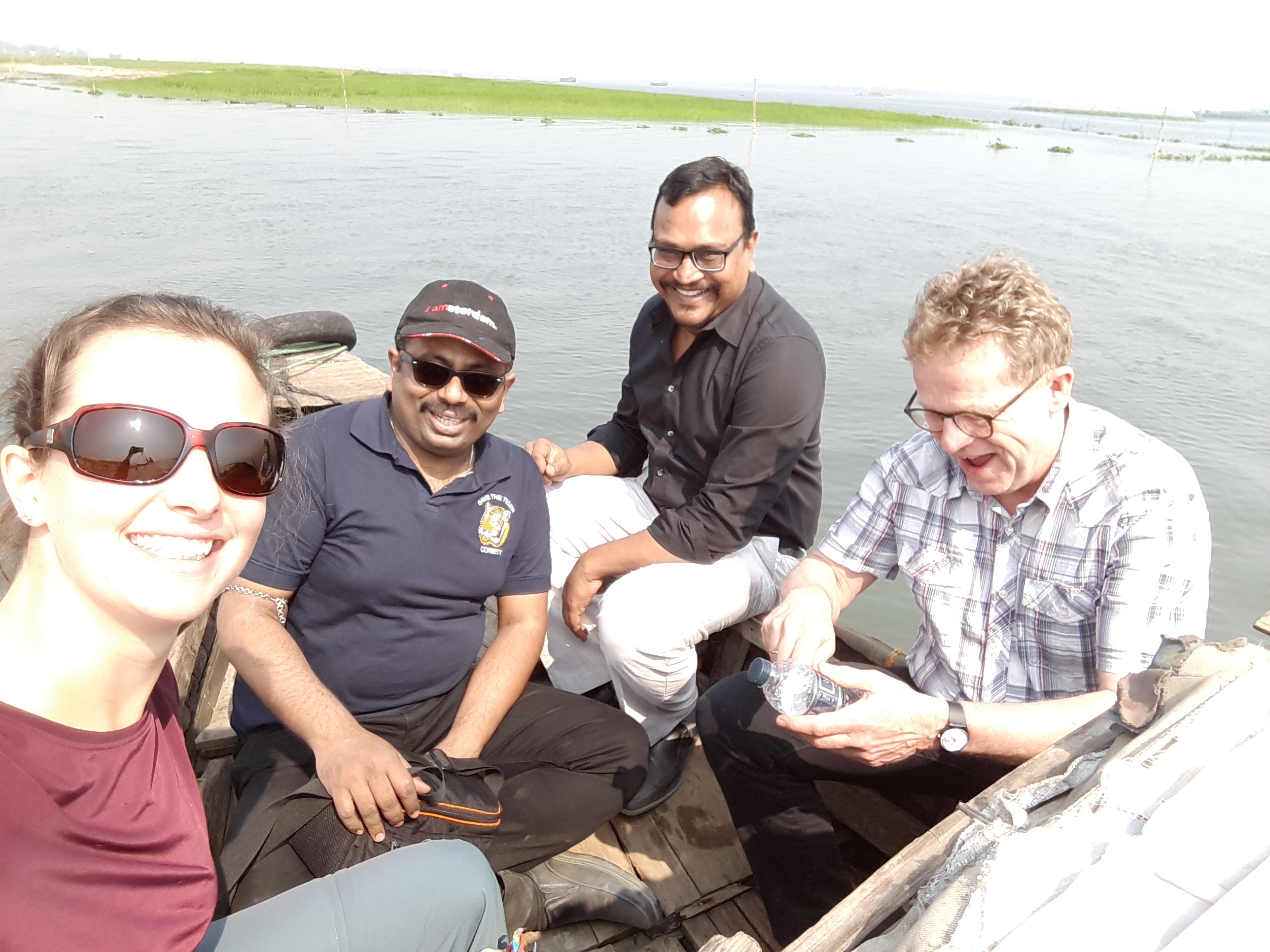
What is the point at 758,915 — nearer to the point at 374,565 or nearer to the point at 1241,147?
the point at 374,565

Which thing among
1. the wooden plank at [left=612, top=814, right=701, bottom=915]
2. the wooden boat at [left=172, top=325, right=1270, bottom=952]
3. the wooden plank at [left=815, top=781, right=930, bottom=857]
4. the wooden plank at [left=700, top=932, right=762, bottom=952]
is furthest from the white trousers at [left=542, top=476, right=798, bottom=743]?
the wooden plank at [left=700, top=932, right=762, bottom=952]

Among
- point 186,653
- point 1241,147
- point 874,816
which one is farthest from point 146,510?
point 1241,147

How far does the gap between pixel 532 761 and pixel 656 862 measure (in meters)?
0.53

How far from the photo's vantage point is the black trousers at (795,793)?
2338 millimetres

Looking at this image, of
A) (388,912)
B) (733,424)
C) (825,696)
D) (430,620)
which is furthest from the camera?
(733,424)

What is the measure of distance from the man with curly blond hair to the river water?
1.86 metres

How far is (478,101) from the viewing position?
4288 cm

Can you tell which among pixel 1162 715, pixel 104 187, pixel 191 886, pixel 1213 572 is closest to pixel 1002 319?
pixel 1162 715

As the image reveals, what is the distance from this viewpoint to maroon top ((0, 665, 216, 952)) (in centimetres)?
115

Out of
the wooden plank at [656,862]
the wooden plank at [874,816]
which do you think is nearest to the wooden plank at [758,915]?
the wooden plank at [656,862]

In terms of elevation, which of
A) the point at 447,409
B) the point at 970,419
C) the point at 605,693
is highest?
the point at 970,419

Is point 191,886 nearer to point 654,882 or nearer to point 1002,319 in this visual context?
point 654,882

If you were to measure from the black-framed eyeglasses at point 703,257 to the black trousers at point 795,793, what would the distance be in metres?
1.59

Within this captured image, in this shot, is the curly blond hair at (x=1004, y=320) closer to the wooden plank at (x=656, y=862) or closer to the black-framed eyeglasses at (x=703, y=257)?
the black-framed eyeglasses at (x=703, y=257)
